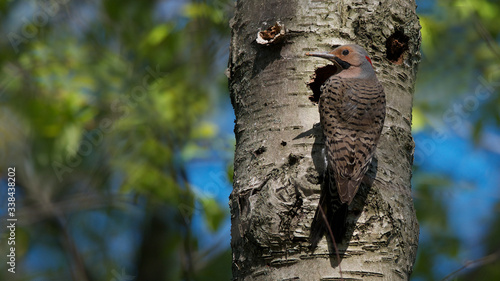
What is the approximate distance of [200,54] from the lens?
5.92 m

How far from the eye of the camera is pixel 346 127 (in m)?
2.73

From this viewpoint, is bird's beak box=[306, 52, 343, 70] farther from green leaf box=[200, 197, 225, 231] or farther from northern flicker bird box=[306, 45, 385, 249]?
green leaf box=[200, 197, 225, 231]

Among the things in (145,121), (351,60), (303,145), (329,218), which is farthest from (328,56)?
(145,121)

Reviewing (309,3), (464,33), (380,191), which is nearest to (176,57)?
(464,33)

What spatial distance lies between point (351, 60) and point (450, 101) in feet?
11.7

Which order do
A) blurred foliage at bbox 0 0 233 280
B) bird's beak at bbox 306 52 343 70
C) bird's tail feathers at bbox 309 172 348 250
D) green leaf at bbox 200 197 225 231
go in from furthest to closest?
green leaf at bbox 200 197 225 231
blurred foliage at bbox 0 0 233 280
bird's beak at bbox 306 52 343 70
bird's tail feathers at bbox 309 172 348 250

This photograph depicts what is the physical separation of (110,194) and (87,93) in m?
1.10

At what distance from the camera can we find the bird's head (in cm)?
260

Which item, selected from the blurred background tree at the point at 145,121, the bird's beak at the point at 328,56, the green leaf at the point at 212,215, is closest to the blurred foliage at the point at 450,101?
the blurred background tree at the point at 145,121

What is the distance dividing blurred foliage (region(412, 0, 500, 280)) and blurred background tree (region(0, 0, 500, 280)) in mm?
19

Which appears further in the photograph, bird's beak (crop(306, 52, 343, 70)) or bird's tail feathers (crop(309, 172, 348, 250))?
bird's beak (crop(306, 52, 343, 70))

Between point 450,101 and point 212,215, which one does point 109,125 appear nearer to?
point 212,215

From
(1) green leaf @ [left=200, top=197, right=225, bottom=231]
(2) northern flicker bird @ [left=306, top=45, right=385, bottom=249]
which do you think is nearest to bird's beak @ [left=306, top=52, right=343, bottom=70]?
(2) northern flicker bird @ [left=306, top=45, right=385, bottom=249]

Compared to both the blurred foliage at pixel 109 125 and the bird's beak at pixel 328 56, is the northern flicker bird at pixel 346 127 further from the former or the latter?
the blurred foliage at pixel 109 125
